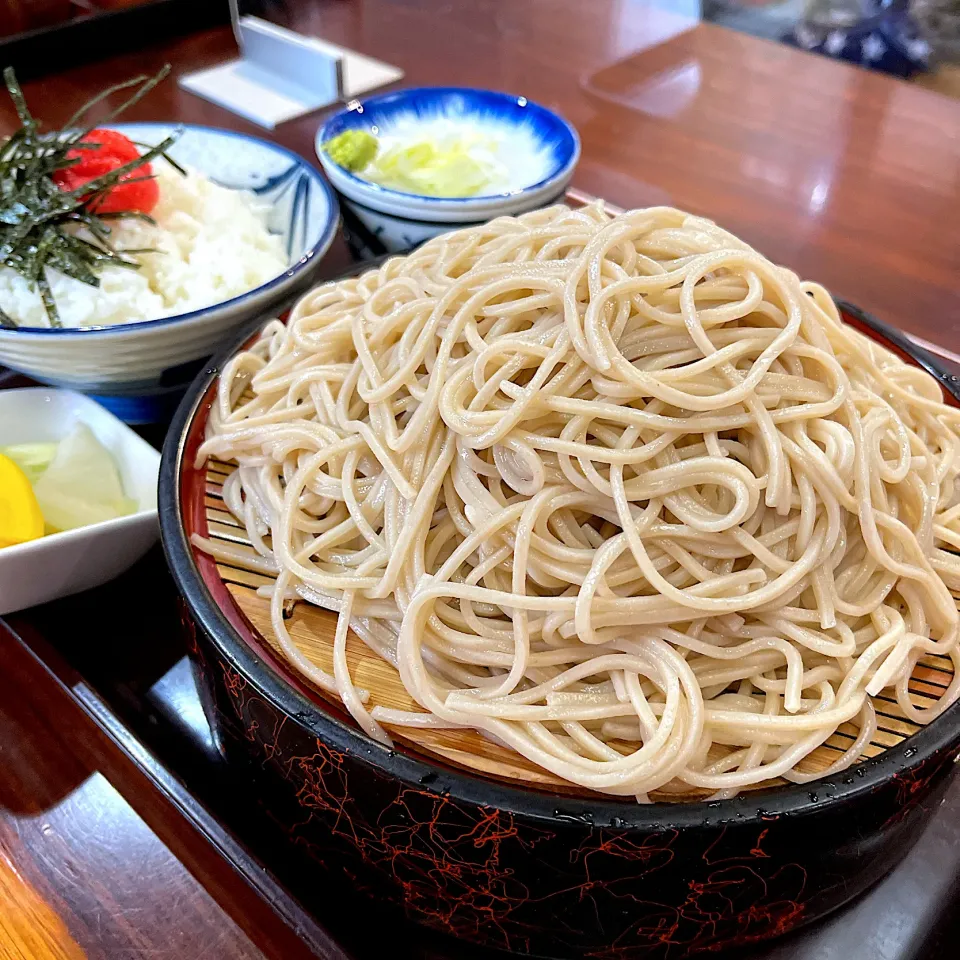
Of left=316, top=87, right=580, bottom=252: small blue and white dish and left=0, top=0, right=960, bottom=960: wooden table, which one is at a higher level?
left=316, top=87, right=580, bottom=252: small blue and white dish

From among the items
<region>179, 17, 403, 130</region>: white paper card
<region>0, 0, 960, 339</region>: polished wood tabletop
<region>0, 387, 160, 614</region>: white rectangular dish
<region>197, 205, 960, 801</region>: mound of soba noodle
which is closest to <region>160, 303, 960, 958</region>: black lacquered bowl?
<region>197, 205, 960, 801</region>: mound of soba noodle

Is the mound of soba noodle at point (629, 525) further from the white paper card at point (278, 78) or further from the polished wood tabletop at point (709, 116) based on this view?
the white paper card at point (278, 78)

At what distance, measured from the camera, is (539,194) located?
209 centimetres

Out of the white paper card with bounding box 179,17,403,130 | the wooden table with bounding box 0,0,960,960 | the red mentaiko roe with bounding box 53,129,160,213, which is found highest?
the red mentaiko roe with bounding box 53,129,160,213

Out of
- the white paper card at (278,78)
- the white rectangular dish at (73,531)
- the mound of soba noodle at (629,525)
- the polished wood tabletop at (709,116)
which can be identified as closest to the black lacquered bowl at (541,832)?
the mound of soba noodle at (629,525)

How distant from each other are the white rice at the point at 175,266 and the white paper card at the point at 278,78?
1048mm

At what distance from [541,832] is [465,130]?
2120 millimetres

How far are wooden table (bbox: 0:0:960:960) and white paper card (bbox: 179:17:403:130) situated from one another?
0.31 ft

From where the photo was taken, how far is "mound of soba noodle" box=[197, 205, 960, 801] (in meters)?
1.09

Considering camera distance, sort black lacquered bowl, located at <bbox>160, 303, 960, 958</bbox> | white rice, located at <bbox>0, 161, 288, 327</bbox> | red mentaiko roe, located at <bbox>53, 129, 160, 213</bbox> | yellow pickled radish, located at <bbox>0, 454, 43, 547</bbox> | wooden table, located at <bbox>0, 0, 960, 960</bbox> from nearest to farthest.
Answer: black lacquered bowl, located at <bbox>160, 303, 960, 958</bbox> → wooden table, located at <bbox>0, 0, 960, 960</bbox> → yellow pickled radish, located at <bbox>0, 454, 43, 547</bbox> → white rice, located at <bbox>0, 161, 288, 327</bbox> → red mentaiko roe, located at <bbox>53, 129, 160, 213</bbox>

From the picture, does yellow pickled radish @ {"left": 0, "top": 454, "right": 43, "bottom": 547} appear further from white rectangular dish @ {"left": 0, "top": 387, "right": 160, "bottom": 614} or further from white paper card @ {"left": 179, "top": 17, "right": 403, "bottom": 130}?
white paper card @ {"left": 179, "top": 17, "right": 403, "bottom": 130}

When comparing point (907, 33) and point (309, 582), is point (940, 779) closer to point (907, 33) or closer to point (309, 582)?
point (309, 582)

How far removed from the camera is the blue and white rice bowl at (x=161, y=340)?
1.68 m

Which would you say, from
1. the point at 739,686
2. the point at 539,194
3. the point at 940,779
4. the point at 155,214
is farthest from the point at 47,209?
the point at 940,779
